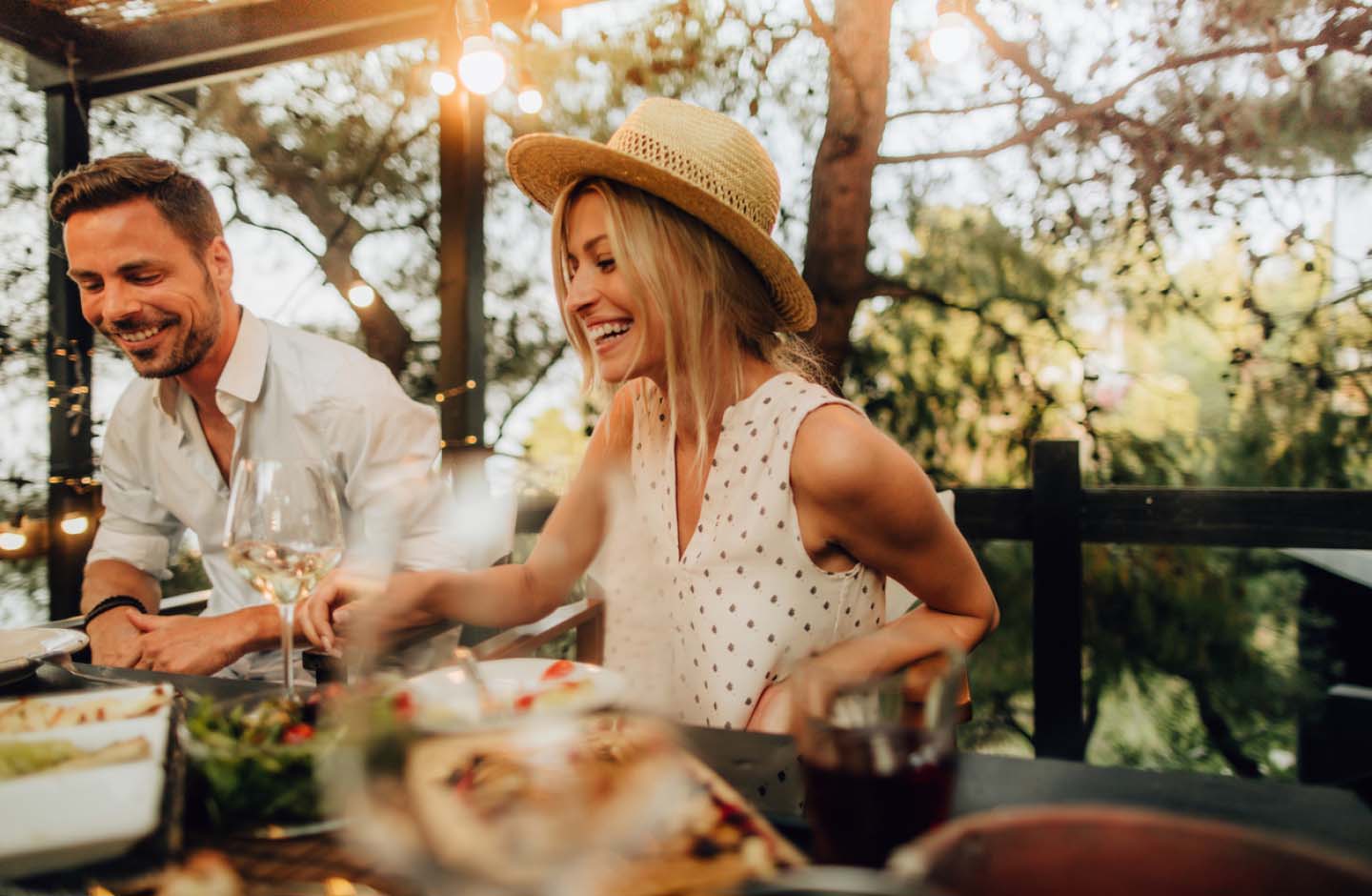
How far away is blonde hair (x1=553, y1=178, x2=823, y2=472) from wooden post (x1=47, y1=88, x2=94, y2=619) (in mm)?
2371

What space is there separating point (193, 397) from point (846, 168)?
211 centimetres

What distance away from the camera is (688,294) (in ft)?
5.00

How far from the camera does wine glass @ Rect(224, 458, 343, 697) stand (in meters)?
1.06

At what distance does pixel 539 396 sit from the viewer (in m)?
3.43

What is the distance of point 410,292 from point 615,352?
216 centimetres

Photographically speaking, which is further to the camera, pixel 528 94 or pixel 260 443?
pixel 528 94

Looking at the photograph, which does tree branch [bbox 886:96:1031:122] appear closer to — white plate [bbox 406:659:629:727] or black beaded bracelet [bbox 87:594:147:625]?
black beaded bracelet [bbox 87:594:147:625]

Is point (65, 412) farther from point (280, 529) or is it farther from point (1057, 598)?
point (1057, 598)

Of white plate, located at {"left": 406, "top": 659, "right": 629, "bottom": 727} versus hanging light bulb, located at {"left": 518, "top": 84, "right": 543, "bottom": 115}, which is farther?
hanging light bulb, located at {"left": 518, "top": 84, "right": 543, "bottom": 115}

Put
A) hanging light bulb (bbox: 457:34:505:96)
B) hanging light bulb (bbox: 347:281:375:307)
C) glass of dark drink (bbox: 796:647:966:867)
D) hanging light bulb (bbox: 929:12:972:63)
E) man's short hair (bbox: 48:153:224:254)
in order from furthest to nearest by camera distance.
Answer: hanging light bulb (bbox: 347:281:375:307), hanging light bulb (bbox: 457:34:505:96), hanging light bulb (bbox: 929:12:972:63), man's short hair (bbox: 48:153:224:254), glass of dark drink (bbox: 796:647:966:867)

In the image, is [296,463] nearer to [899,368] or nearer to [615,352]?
[615,352]

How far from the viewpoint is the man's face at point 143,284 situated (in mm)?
1938

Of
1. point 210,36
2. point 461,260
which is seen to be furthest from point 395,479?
point 210,36

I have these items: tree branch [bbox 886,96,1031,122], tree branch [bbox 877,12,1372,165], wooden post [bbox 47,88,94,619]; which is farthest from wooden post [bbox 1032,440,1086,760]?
wooden post [bbox 47,88,94,619]
